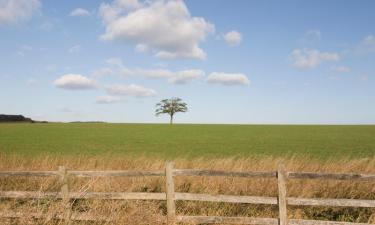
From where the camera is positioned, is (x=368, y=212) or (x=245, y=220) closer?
(x=245, y=220)

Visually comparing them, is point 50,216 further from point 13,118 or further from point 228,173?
point 13,118

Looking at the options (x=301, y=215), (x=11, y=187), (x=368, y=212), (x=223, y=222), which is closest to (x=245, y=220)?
(x=223, y=222)

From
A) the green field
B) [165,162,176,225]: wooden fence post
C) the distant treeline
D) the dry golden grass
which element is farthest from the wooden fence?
the distant treeline

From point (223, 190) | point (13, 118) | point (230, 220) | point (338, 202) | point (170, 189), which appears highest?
point (13, 118)

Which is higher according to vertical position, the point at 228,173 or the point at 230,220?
the point at 228,173

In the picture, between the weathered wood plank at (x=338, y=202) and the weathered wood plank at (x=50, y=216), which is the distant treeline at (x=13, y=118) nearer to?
the weathered wood plank at (x=50, y=216)

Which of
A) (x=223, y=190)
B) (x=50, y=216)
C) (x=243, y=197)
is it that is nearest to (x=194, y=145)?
(x=223, y=190)

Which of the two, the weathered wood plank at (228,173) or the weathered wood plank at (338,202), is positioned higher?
the weathered wood plank at (228,173)

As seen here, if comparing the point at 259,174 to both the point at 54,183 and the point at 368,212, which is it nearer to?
the point at 368,212

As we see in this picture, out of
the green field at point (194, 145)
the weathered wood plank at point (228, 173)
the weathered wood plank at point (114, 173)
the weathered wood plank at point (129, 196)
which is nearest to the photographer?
the weathered wood plank at point (228, 173)

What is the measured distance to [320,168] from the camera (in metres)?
14.3

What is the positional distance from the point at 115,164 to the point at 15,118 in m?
136

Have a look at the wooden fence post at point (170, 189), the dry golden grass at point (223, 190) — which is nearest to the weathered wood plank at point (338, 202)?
the dry golden grass at point (223, 190)

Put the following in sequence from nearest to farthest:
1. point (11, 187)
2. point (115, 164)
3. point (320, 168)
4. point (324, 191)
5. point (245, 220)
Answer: point (245, 220) → point (324, 191) → point (11, 187) → point (320, 168) → point (115, 164)
